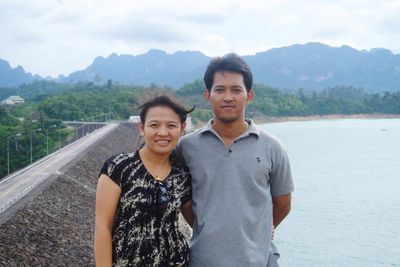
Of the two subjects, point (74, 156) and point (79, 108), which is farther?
point (79, 108)

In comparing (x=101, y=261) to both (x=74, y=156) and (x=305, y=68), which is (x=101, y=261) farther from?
(x=305, y=68)

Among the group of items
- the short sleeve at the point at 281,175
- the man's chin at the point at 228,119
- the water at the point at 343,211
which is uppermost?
the man's chin at the point at 228,119

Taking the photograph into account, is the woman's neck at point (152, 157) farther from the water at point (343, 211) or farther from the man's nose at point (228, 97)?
the water at point (343, 211)

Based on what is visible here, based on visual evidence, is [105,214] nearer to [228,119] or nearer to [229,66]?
[228,119]

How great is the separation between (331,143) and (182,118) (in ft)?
152

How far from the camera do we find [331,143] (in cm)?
4709

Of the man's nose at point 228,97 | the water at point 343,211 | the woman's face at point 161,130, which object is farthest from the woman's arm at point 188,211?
the water at point 343,211

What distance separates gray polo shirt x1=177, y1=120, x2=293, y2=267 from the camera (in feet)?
7.81

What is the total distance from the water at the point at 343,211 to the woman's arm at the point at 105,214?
13.2m

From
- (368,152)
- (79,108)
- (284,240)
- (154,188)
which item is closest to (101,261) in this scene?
(154,188)

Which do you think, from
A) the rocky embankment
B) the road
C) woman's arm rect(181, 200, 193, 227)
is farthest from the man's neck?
the road

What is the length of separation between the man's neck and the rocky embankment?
6.40 meters

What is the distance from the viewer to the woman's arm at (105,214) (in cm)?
226

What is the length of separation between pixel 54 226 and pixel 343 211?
13802 mm
